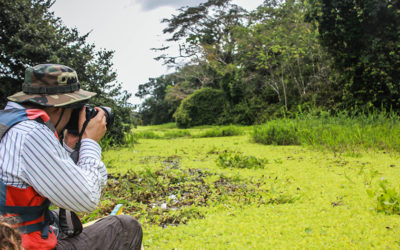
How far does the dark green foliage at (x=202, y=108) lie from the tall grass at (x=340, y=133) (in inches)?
335

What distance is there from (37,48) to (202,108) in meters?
10.2

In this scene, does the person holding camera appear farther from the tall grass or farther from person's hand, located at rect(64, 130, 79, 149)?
the tall grass

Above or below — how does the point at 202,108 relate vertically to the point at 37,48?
below

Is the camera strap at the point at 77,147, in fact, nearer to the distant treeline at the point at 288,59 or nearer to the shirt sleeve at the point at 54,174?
the shirt sleeve at the point at 54,174

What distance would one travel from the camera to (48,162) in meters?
0.90

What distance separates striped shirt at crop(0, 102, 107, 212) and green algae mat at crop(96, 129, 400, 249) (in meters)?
0.84

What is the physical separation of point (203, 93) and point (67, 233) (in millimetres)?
13710

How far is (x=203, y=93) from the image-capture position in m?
14.6

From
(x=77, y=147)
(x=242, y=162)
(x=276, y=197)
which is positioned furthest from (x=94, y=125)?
(x=242, y=162)

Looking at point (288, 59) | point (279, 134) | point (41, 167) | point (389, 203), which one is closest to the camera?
point (41, 167)

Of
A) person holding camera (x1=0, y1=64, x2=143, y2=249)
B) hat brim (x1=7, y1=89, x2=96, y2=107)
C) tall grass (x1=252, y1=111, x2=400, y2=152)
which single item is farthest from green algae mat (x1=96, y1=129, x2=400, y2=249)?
hat brim (x1=7, y1=89, x2=96, y2=107)

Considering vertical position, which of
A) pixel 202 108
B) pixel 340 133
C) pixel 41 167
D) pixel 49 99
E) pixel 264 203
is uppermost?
pixel 49 99

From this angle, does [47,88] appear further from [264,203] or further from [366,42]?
[366,42]

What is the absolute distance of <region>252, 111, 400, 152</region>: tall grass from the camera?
415 centimetres
